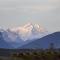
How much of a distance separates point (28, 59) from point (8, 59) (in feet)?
4.57

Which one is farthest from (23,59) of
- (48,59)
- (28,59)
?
(48,59)

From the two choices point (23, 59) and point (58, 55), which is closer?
point (23, 59)

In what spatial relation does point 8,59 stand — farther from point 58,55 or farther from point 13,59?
point 58,55

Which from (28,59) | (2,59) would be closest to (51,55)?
(28,59)

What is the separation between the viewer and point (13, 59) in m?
23.5

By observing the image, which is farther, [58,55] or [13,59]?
[58,55]

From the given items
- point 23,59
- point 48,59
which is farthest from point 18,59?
point 48,59

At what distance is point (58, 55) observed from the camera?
25125mm

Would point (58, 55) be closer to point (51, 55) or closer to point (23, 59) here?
point (51, 55)

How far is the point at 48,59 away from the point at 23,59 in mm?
1926

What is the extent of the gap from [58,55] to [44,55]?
1.07 metres

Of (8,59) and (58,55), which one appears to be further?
(58,55)

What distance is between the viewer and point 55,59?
79.7 feet

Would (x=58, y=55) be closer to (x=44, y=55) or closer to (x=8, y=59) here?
(x=44, y=55)
